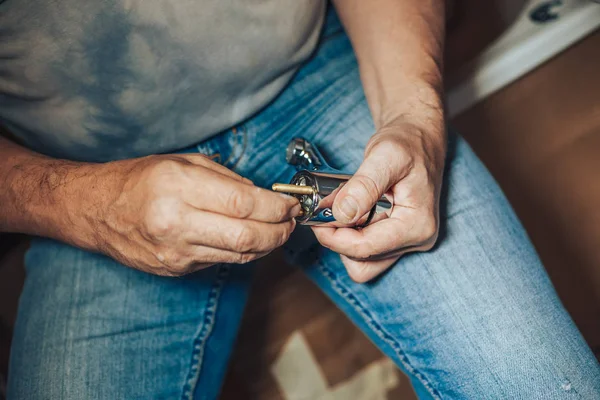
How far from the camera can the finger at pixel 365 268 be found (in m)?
0.64

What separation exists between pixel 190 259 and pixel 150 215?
2.6 inches

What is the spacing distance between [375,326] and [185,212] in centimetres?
37

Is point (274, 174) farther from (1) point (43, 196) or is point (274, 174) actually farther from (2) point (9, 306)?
(2) point (9, 306)

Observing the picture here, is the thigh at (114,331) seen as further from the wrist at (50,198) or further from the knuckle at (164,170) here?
the knuckle at (164,170)

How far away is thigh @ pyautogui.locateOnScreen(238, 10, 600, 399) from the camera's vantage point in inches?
23.9

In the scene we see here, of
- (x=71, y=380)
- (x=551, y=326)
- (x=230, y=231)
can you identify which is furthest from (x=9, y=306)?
(x=551, y=326)

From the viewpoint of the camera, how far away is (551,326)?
622 mm

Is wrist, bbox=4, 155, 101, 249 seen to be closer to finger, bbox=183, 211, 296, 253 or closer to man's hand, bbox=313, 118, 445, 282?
finger, bbox=183, 211, 296, 253

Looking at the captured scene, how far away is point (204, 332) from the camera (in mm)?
706

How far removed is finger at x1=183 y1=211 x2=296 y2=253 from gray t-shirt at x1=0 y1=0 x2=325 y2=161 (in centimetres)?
23

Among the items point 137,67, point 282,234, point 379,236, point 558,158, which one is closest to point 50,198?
point 137,67

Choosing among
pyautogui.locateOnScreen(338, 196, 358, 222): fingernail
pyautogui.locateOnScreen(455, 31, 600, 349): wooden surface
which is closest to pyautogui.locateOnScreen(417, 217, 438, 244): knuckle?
pyautogui.locateOnScreen(338, 196, 358, 222): fingernail

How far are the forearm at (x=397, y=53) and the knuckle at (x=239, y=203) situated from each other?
0.99 feet

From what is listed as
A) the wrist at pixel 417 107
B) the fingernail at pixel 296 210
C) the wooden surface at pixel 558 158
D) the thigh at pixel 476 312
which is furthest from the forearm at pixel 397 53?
the wooden surface at pixel 558 158
